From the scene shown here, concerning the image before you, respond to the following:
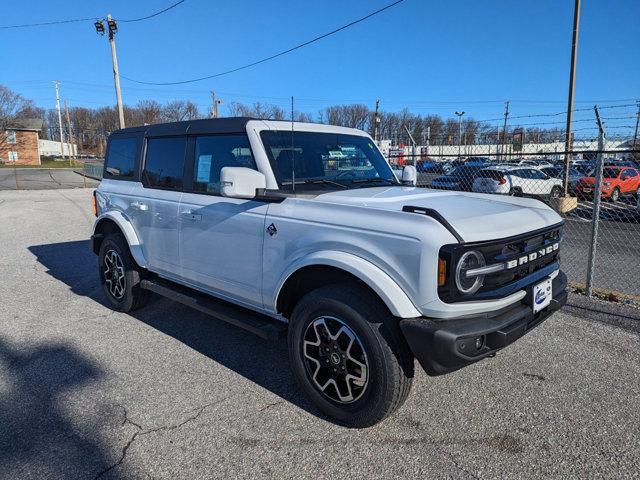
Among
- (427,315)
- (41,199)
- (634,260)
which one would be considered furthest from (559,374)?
(41,199)

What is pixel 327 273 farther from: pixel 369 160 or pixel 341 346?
pixel 369 160

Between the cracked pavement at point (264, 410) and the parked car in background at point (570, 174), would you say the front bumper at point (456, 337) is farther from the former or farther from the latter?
the parked car in background at point (570, 174)

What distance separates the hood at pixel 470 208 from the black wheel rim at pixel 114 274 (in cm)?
287

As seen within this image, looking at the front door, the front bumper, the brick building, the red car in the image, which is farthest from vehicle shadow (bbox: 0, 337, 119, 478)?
the brick building

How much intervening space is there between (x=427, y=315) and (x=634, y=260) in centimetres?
757

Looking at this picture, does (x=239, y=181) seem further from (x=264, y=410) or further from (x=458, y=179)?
(x=458, y=179)

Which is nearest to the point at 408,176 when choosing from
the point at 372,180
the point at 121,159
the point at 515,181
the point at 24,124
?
the point at 372,180

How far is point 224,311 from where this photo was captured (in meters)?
3.63

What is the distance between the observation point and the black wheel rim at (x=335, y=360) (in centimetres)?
277

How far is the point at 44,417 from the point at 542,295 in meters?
3.34

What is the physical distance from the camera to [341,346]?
9.30 feet

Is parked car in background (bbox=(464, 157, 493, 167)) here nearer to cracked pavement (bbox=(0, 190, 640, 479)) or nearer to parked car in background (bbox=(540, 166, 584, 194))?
parked car in background (bbox=(540, 166, 584, 194))

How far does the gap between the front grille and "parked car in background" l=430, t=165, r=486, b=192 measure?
9.46 meters

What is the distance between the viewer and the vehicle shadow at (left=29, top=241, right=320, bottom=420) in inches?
135
